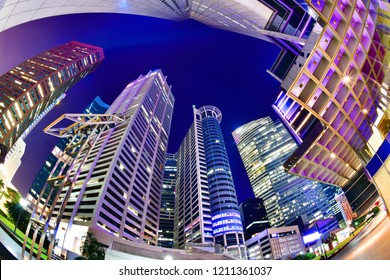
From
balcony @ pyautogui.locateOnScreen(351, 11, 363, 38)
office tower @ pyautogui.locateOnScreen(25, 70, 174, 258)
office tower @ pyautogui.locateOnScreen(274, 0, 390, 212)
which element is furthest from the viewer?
office tower @ pyautogui.locateOnScreen(25, 70, 174, 258)

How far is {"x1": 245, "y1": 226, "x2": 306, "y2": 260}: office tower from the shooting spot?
241 feet

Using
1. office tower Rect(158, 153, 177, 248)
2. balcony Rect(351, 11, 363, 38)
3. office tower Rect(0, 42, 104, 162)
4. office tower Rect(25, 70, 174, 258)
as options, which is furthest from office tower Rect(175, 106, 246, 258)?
office tower Rect(0, 42, 104, 162)

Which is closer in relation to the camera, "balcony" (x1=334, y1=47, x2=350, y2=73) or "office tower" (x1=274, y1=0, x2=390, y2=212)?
"office tower" (x1=274, y1=0, x2=390, y2=212)

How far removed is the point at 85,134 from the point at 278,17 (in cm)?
2322

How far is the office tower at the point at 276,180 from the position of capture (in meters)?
109

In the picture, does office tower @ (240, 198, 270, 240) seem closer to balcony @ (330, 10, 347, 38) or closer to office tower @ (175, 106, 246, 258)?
office tower @ (175, 106, 246, 258)

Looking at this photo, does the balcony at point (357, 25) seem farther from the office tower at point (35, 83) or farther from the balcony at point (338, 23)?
the office tower at point (35, 83)

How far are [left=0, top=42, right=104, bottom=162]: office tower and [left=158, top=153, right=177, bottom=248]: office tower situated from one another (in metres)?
65.3

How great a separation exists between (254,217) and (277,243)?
129ft

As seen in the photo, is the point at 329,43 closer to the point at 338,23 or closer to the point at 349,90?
the point at 338,23

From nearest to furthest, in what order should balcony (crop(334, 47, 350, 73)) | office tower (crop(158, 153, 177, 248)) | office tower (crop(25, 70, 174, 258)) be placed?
balcony (crop(334, 47, 350, 73)), office tower (crop(25, 70, 174, 258)), office tower (crop(158, 153, 177, 248))

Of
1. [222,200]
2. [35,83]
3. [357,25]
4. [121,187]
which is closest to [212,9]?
[357,25]

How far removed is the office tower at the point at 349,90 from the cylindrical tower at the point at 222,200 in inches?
1663

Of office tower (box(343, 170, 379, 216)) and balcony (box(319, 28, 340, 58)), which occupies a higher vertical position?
balcony (box(319, 28, 340, 58))
